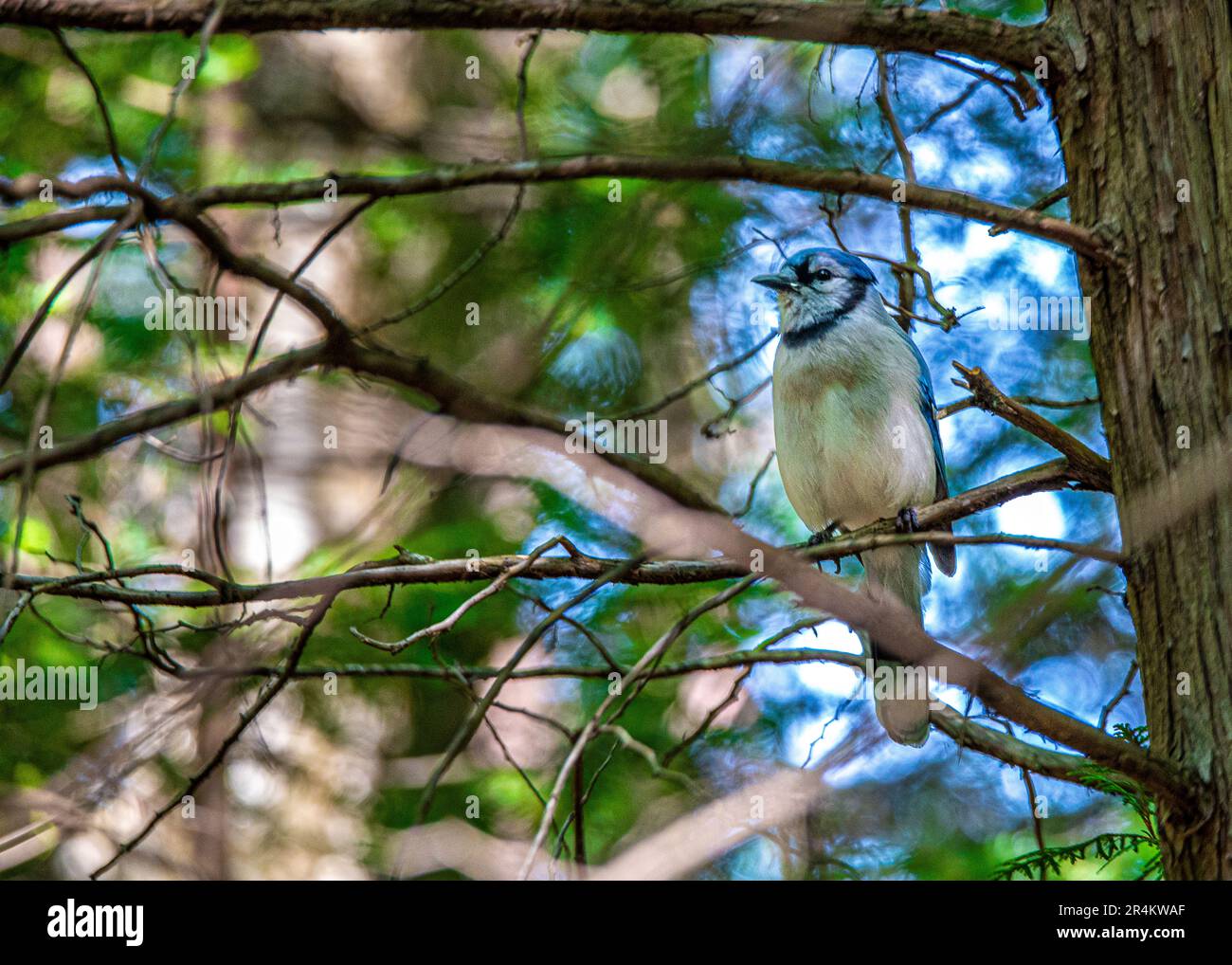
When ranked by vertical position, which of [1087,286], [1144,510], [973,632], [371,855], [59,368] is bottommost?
[371,855]

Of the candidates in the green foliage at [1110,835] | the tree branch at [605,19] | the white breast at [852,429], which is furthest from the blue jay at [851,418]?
the tree branch at [605,19]

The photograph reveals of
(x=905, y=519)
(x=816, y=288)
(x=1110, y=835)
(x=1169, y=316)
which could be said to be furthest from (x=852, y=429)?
(x=1110, y=835)

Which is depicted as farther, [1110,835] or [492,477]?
[492,477]

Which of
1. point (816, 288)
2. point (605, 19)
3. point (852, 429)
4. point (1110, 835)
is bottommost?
point (1110, 835)

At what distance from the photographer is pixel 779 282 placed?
17.8ft

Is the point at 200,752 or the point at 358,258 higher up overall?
the point at 358,258

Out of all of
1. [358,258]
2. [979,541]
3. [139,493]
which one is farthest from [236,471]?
[979,541]

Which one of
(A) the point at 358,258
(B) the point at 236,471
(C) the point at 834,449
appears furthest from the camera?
(A) the point at 358,258

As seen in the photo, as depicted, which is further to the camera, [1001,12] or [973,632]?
[1001,12]

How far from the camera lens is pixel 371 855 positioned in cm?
618

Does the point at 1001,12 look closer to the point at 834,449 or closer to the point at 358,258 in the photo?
the point at 834,449

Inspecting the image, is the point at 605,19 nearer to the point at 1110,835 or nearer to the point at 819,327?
the point at 819,327

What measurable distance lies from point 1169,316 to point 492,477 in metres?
2.70

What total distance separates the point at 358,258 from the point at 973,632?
561 cm
